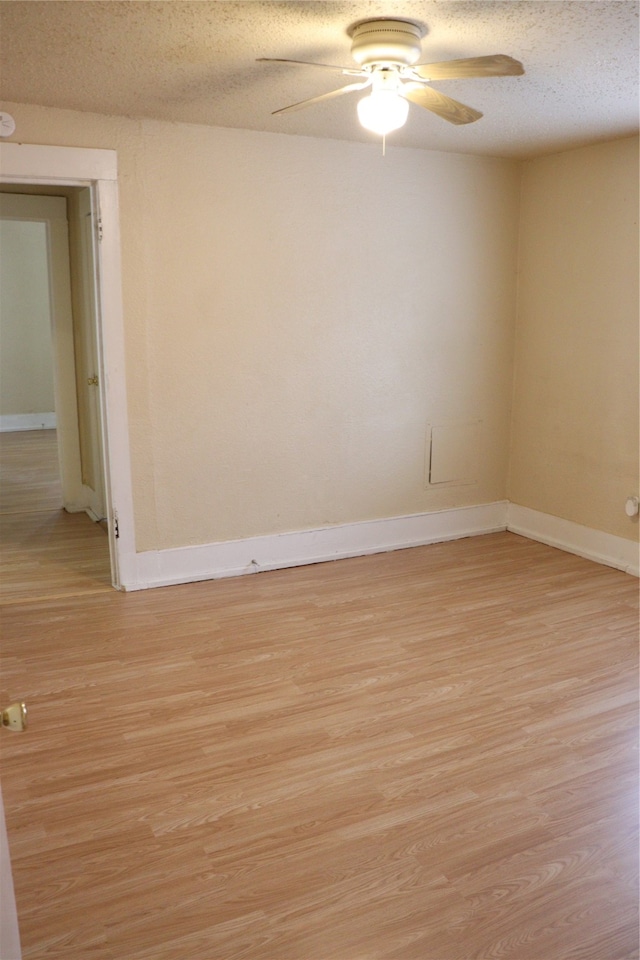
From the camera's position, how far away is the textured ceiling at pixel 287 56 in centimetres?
227

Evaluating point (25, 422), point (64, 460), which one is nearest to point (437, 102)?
point (64, 460)

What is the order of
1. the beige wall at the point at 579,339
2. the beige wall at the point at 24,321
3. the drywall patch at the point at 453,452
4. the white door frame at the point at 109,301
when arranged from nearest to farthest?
1. the white door frame at the point at 109,301
2. the beige wall at the point at 579,339
3. the drywall patch at the point at 453,452
4. the beige wall at the point at 24,321

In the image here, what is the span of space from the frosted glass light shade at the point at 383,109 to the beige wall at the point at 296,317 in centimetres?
152

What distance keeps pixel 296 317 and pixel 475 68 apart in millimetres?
2021

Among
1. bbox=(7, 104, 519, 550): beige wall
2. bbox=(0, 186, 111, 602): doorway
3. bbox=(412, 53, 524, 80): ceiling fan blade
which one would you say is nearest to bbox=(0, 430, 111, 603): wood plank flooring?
bbox=(0, 186, 111, 602): doorway

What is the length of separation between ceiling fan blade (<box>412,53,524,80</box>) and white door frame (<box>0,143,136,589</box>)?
5.80 feet

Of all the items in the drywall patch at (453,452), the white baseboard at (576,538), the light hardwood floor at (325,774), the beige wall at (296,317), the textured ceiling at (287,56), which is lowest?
the light hardwood floor at (325,774)

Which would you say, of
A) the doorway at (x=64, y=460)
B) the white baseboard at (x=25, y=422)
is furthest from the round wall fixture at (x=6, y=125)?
the white baseboard at (x=25, y=422)

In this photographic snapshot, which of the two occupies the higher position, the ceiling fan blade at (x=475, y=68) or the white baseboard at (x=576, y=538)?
the ceiling fan blade at (x=475, y=68)

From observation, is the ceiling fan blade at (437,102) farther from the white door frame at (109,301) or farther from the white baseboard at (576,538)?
the white baseboard at (576,538)

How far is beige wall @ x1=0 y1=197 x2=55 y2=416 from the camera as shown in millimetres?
8117

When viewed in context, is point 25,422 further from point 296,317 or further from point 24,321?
point 296,317

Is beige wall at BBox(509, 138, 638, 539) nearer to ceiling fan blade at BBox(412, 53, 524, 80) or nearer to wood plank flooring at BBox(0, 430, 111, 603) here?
ceiling fan blade at BBox(412, 53, 524, 80)

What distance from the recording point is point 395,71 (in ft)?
8.30
